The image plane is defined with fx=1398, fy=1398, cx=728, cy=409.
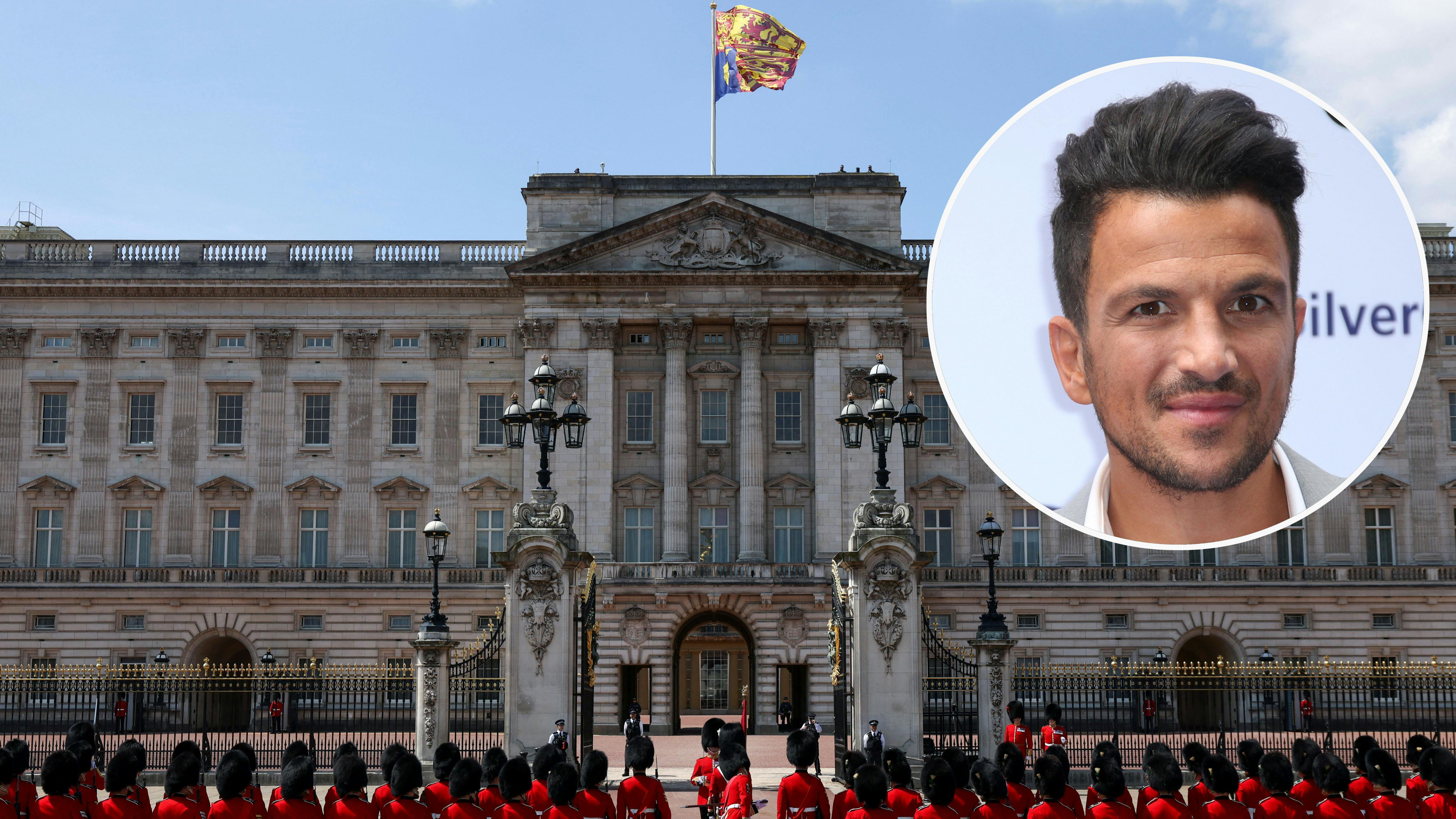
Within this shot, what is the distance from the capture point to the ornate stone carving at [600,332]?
5206cm

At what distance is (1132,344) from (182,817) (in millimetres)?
13250

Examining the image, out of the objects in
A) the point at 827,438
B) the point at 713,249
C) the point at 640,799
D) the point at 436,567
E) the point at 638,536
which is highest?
the point at 713,249

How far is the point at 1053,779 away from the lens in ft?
45.0

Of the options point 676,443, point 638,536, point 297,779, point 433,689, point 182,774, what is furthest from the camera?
point 638,536

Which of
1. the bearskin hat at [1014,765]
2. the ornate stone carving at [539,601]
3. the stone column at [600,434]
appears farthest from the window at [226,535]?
the bearskin hat at [1014,765]

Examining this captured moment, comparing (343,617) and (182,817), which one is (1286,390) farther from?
(343,617)

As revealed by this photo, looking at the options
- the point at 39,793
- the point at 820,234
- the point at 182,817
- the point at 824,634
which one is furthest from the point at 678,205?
the point at 182,817

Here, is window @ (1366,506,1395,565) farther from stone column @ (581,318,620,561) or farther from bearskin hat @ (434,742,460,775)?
bearskin hat @ (434,742,460,775)

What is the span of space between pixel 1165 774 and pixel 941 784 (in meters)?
2.83

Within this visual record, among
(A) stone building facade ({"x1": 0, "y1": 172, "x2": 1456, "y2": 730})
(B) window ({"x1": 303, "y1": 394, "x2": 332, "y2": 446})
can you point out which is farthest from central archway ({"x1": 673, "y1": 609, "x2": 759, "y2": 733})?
(B) window ({"x1": 303, "y1": 394, "x2": 332, "y2": 446})

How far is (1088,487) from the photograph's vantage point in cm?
2005

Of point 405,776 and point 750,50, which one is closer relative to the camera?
point 405,776

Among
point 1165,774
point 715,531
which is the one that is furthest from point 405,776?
point 715,531

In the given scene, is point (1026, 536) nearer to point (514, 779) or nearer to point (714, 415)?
point (714, 415)
